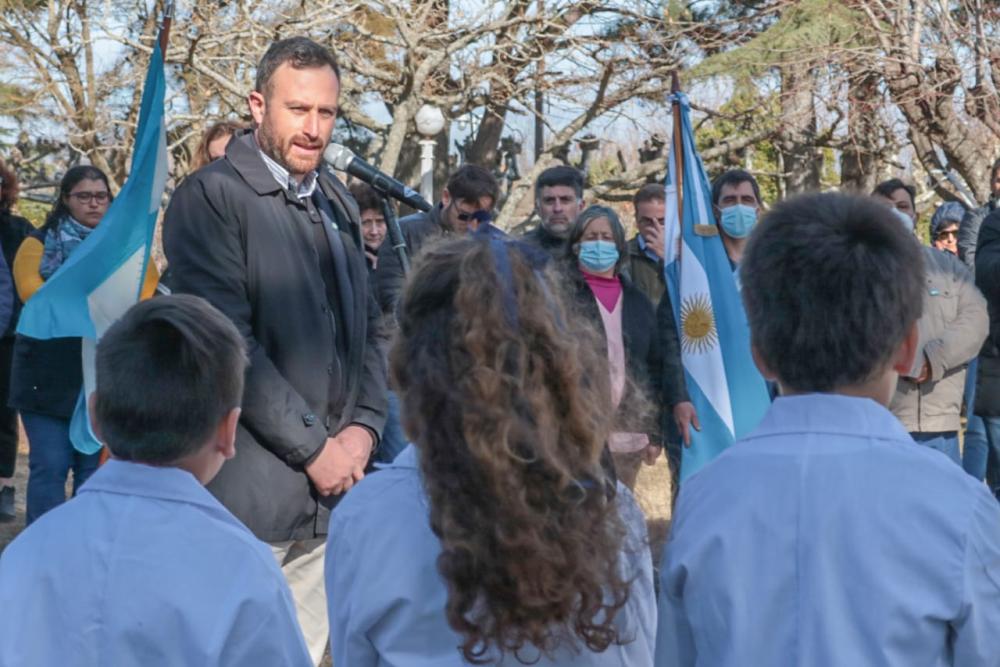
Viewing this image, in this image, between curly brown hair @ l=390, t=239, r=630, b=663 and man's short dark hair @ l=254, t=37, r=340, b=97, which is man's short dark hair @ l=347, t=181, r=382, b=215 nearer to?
Answer: man's short dark hair @ l=254, t=37, r=340, b=97

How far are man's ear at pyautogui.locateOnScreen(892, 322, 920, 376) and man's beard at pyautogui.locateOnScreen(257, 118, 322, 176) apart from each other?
6.29 feet

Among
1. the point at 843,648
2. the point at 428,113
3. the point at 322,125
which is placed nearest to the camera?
the point at 843,648

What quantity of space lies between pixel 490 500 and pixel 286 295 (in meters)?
1.66

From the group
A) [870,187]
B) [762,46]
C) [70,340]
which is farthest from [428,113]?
[70,340]

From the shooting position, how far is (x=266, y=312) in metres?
3.43

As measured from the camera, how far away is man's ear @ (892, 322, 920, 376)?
2.03 metres

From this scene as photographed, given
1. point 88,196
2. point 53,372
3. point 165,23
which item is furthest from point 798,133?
point 165,23

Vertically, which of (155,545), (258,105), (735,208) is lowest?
(155,545)

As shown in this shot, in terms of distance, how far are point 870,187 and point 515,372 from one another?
13039 millimetres

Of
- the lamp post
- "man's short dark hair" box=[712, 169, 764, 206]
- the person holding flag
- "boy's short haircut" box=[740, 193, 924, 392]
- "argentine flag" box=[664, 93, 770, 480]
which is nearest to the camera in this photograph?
"boy's short haircut" box=[740, 193, 924, 392]

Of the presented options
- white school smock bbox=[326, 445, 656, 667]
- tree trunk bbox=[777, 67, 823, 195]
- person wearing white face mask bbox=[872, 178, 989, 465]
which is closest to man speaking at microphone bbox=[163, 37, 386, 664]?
white school smock bbox=[326, 445, 656, 667]

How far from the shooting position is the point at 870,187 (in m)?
14.2

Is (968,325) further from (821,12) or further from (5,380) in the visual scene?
(821,12)

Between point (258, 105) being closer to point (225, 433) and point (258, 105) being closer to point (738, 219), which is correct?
point (225, 433)
